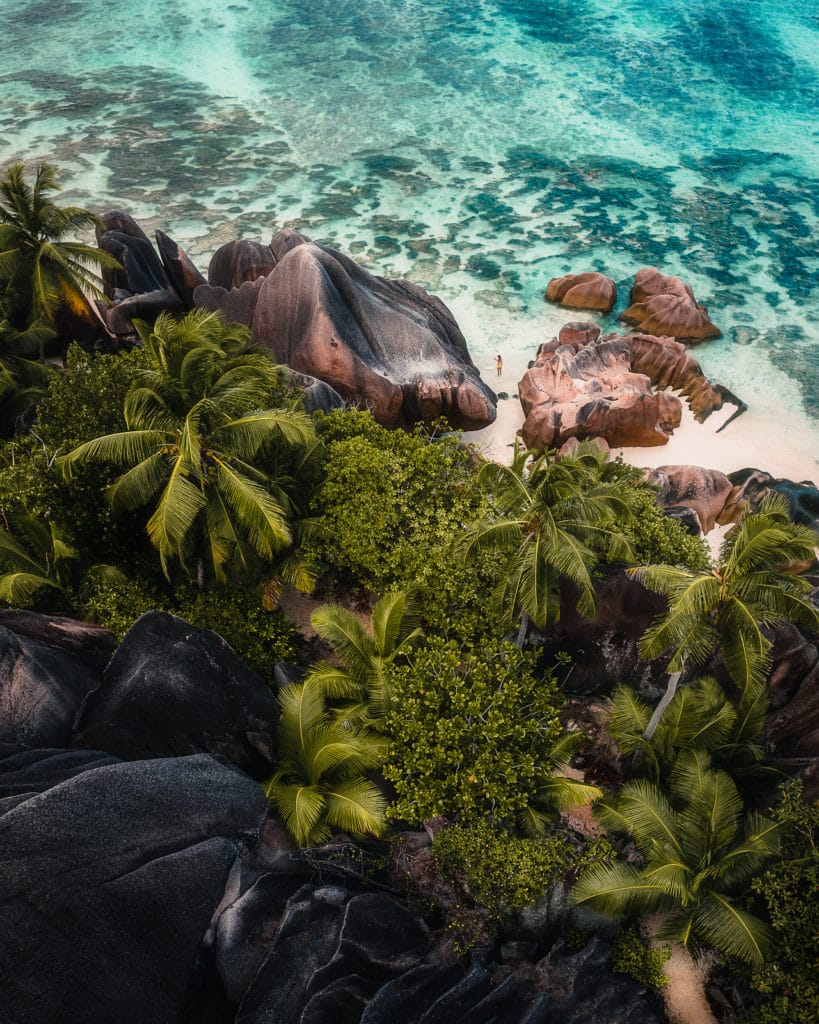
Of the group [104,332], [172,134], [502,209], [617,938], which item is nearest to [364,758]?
[617,938]

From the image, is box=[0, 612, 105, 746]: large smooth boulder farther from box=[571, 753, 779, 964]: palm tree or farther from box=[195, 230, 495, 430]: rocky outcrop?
box=[195, 230, 495, 430]: rocky outcrop

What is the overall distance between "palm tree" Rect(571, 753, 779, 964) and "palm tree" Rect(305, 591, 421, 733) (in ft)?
14.9

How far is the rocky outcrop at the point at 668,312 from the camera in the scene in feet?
96.9

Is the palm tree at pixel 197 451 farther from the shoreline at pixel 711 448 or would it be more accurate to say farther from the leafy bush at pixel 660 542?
the shoreline at pixel 711 448

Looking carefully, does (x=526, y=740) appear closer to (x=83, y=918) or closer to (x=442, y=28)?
(x=83, y=918)

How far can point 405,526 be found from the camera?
16188mm

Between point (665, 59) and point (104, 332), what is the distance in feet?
157

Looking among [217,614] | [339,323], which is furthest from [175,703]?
[339,323]

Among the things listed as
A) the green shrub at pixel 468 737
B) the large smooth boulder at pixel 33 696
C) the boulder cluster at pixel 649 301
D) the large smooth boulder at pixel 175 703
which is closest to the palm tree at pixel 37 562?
the large smooth boulder at pixel 33 696

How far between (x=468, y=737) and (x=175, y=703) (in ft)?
16.1

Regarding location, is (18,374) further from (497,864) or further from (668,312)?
(668,312)

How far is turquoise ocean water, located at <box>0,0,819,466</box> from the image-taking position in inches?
1320

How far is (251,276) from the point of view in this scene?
87.6 ft

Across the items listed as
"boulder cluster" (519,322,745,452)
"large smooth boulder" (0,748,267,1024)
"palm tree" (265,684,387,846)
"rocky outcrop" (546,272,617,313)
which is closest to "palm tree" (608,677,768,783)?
"palm tree" (265,684,387,846)
